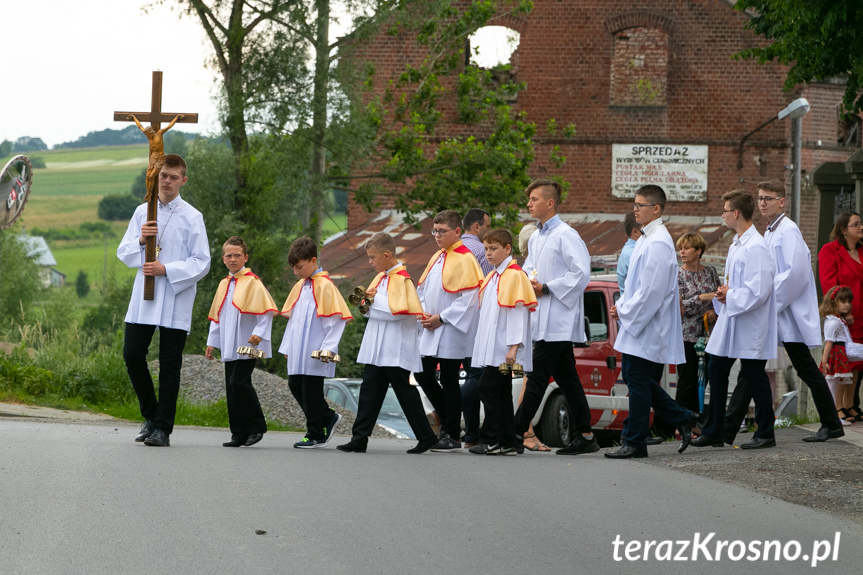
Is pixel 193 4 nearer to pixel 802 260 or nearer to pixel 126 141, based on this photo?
pixel 802 260

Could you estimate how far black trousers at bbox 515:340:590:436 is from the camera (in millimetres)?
9914

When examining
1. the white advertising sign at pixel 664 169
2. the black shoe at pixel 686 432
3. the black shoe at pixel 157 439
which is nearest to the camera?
the black shoe at pixel 157 439

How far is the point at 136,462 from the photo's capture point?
8.07 meters

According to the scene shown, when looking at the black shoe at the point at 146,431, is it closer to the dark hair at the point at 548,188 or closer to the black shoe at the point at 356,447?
the black shoe at the point at 356,447

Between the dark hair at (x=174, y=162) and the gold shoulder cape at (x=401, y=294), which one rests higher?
the dark hair at (x=174, y=162)

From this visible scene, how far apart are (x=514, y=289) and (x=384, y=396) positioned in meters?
1.37

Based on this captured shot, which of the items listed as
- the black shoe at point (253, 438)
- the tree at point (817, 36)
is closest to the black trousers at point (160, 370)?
the black shoe at point (253, 438)

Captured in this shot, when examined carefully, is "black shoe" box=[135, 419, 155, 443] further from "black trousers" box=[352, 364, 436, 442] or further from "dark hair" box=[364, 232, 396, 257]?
"dark hair" box=[364, 232, 396, 257]

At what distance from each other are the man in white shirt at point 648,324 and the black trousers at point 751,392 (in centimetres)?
38

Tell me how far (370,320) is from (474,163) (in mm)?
17660

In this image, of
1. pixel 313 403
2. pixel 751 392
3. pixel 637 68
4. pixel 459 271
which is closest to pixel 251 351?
pixel 313 403

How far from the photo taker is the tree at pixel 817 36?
45.0 feet

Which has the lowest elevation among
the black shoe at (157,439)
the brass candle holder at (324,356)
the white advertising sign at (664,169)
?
the black shoe at (157,439)

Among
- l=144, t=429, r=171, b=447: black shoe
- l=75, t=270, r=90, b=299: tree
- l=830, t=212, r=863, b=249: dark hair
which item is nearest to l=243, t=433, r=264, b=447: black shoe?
l=144, t=429, r=171, b=447: black shoe
